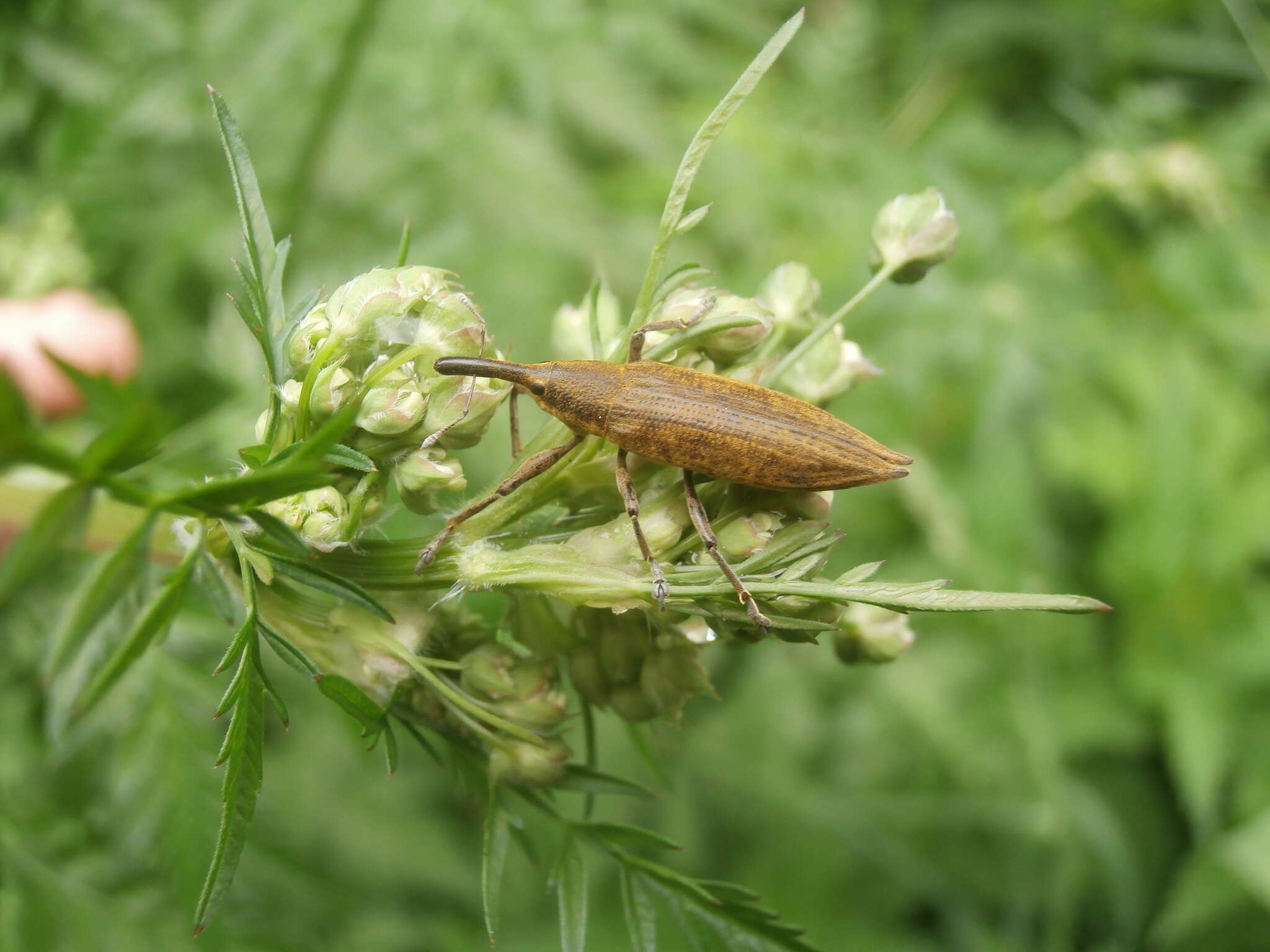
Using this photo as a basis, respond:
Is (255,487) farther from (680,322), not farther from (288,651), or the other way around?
(680,322)

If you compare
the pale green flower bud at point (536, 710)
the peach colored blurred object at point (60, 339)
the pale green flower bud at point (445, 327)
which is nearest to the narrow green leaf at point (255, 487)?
the pale green flower bud at point (445, 327)

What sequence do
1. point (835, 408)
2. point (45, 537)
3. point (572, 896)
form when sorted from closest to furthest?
point (45, 537)
point (572, 896)
point (835, 408)

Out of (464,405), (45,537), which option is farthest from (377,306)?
(45,537)

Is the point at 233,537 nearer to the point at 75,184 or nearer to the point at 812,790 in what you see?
the point at 75,184

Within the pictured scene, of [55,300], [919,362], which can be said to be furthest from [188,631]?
[919,362]

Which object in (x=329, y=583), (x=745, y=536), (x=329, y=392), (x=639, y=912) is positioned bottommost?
(x=639, y=912)

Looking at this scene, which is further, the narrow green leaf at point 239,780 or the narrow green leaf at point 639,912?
the narrow green leaf at point 639,912

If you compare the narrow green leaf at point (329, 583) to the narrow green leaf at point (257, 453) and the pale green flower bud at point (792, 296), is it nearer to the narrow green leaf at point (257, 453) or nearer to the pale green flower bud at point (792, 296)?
the narrow green leaf at point (257, 453)
